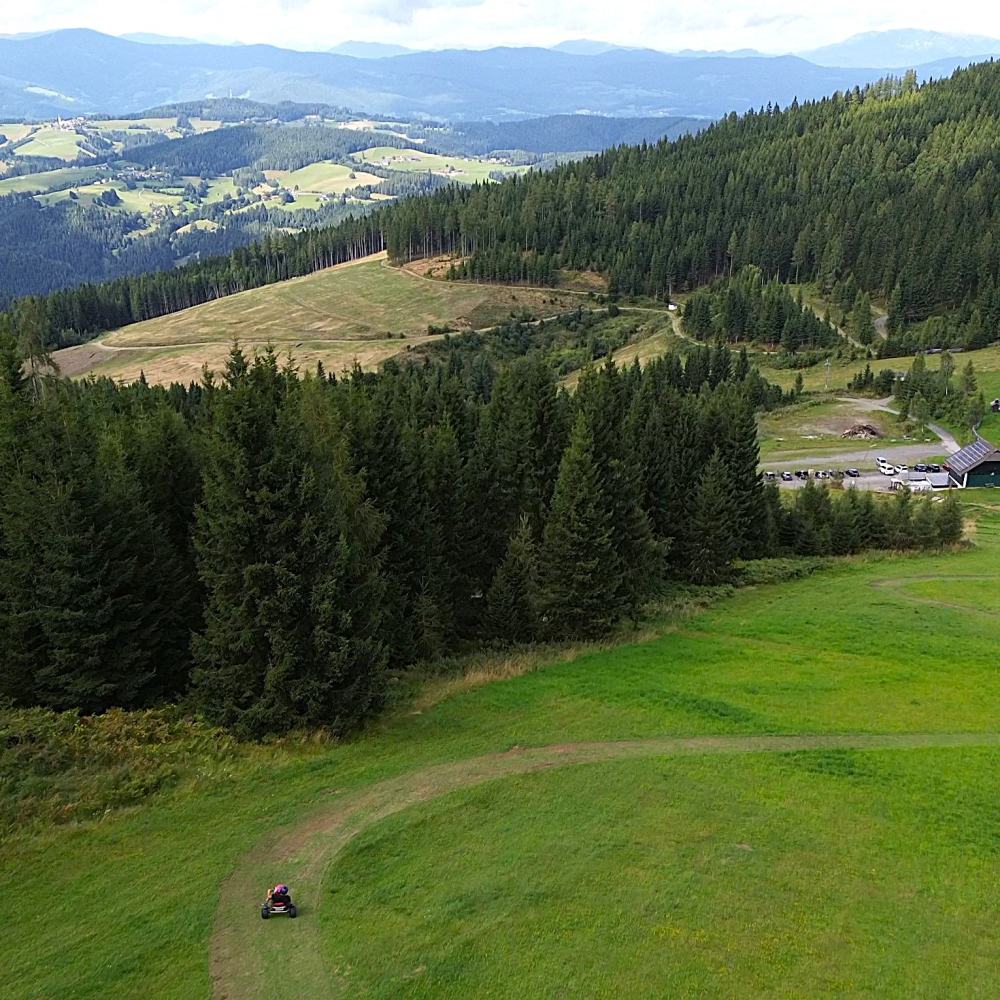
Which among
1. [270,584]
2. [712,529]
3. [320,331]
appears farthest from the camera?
[320,331]

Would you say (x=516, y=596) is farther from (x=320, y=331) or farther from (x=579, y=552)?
(x=320, y=331)

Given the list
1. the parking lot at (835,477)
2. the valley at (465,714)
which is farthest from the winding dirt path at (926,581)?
the parking lot at (835,477)

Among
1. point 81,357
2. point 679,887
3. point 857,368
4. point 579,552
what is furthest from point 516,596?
point 81,357

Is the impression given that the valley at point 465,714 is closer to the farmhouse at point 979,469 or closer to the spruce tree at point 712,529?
the spruce tree at point 712,529

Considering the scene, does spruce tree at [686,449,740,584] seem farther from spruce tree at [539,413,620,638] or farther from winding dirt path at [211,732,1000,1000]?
winding dirt path at [211,732,1000,1000]

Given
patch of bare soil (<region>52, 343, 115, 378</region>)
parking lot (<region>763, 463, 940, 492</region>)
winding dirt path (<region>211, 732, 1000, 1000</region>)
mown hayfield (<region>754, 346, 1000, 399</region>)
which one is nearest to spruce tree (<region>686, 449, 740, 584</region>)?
winding dirt path (<region>211, 732, 1000, 1000</region>)
